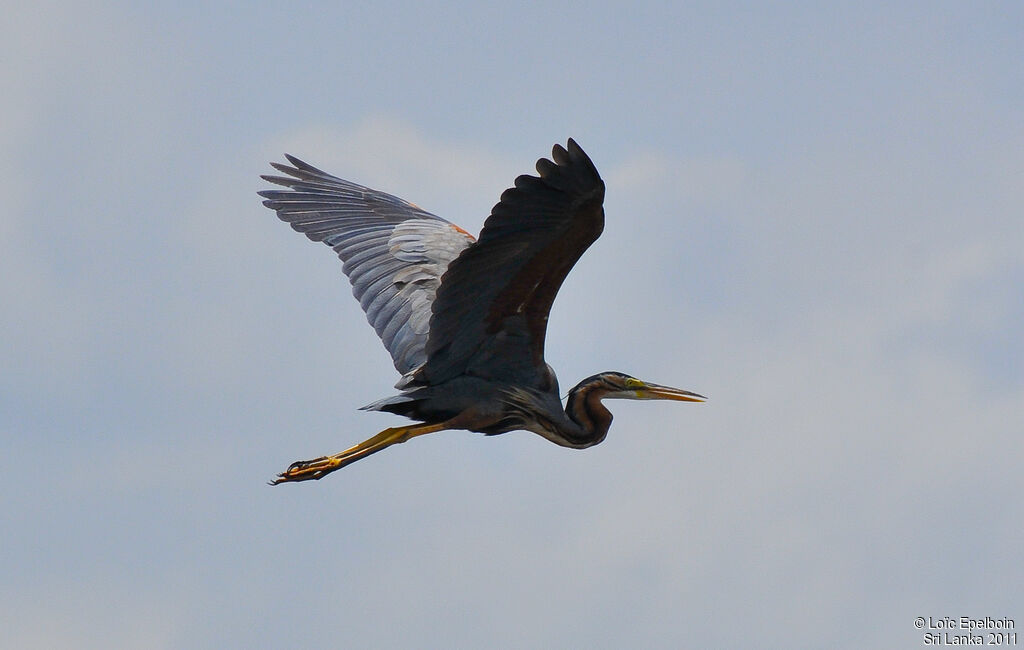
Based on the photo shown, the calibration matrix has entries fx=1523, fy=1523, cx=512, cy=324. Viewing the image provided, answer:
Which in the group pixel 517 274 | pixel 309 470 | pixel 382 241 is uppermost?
pixel 382 241

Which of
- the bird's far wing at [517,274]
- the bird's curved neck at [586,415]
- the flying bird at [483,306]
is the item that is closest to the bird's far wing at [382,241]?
the flying bird at [483,306]

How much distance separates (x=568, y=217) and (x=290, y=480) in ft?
10.0

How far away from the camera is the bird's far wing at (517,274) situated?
988cm

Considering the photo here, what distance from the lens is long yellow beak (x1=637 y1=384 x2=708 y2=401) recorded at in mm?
12250

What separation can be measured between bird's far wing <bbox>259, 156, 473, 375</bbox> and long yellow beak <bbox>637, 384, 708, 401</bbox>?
181cm

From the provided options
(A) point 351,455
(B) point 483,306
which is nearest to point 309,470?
(A) point 351,455

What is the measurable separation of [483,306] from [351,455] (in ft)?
5.51

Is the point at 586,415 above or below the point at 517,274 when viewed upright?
below

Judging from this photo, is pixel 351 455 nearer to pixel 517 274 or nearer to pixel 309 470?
pixel 309 470

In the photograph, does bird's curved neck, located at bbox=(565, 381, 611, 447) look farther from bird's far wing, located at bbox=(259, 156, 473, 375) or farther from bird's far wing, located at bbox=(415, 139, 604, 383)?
bird's far wing, located at bbox=(259, 156, 473, 375)

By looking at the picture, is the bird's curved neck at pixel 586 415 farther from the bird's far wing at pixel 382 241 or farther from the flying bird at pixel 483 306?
the bird's far wing at pixel 382 241

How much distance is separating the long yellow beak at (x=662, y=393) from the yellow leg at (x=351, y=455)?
67.3 inches

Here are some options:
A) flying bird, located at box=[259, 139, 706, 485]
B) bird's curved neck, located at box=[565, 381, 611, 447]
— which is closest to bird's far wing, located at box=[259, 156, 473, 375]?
flying bird, located at box=[259, 139, 706, 485]

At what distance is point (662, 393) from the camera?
40.4ft
